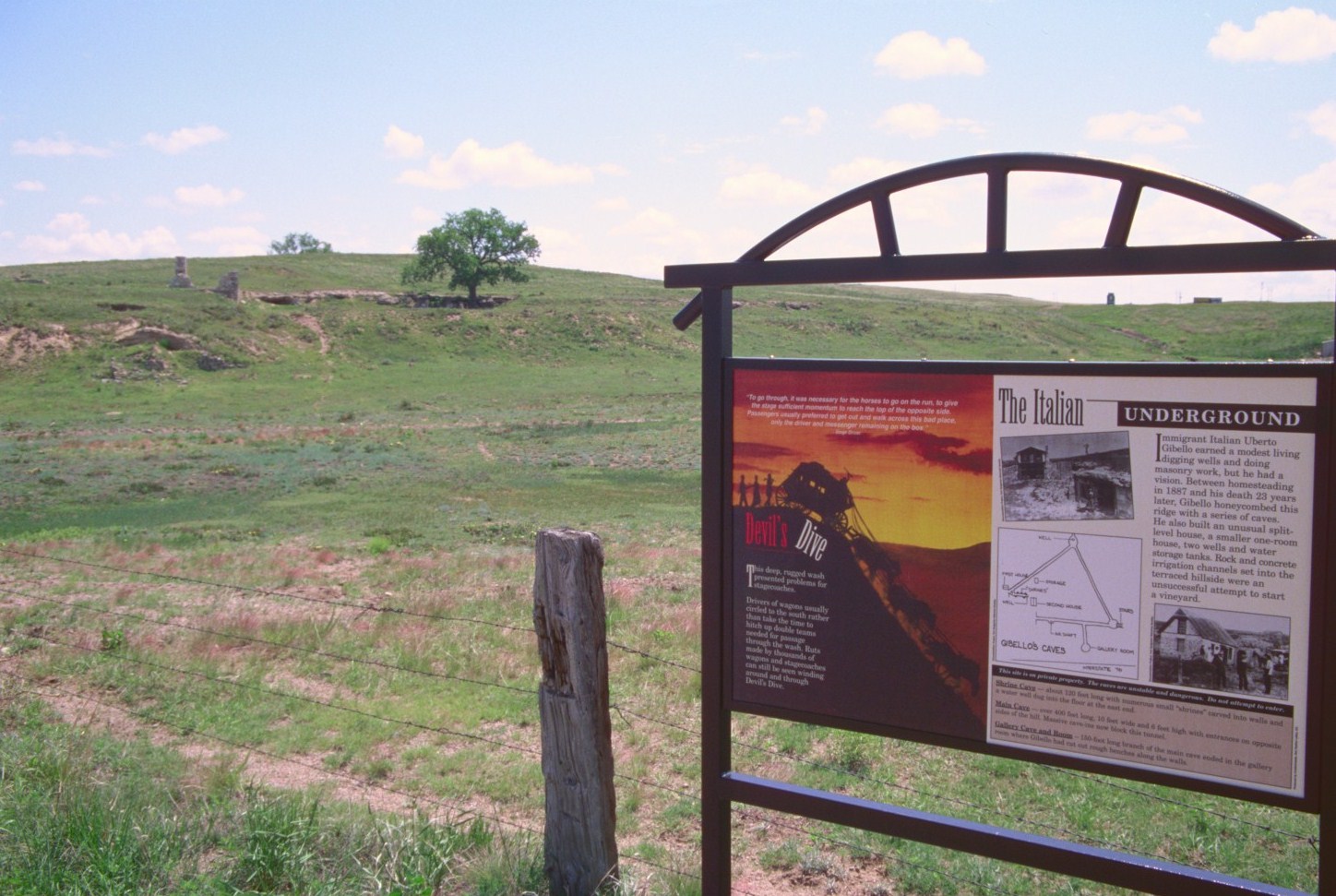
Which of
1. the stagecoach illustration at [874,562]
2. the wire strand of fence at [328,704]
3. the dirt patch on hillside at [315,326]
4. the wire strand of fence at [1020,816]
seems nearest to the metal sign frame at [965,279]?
the stagecoach illustration at [874,562]

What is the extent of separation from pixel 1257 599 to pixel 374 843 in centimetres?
359

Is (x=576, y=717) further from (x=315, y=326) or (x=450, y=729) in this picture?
(x=315, y=326)

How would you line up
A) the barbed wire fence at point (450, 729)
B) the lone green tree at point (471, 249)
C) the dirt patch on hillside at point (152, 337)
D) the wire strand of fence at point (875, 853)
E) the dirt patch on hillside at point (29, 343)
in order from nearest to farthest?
the wire strand of fence at point (875, 853) → the barbed wire fence at point (450, 729) → the dirt patch on hillside at point (29, 343) → the dirt patch on hillside at point (152, 337) → the lone green tree at point (471, 249)

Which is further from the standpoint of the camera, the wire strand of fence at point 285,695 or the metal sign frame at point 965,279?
the wire strand of fence at point 285,695

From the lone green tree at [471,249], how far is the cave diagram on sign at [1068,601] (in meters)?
82.3

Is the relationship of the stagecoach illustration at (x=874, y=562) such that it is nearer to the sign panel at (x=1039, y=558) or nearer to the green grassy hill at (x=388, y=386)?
the sign panel at (x=1039, y=558)

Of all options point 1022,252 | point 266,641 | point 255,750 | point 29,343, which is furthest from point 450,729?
point 29,343

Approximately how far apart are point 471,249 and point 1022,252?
84301 mm

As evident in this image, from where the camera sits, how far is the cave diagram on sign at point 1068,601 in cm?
334

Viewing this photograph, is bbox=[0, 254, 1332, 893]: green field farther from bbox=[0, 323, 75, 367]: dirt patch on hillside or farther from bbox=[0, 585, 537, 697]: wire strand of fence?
bbox=[0, 323, 75, 367]: dirt patch on hillside

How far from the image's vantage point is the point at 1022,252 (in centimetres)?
347

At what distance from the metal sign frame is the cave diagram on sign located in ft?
1.69

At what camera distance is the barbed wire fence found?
18.0 ft

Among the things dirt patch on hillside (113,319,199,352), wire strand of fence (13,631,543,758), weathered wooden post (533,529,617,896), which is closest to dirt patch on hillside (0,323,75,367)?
dirt patch on hillside (113,319,199,352)
